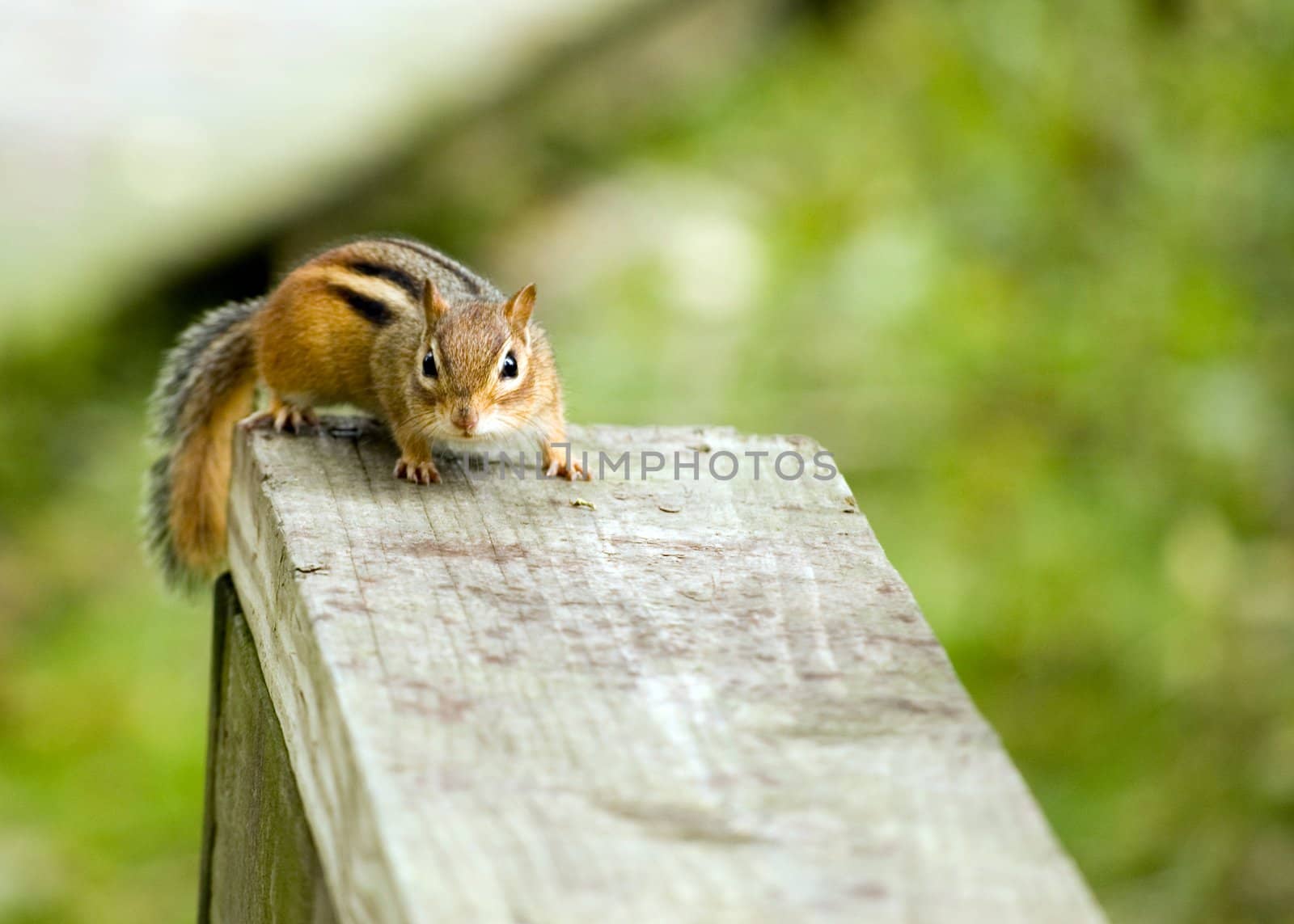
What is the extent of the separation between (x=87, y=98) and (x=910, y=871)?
3.70 metres

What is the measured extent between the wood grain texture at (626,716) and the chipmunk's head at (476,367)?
523 millimetres

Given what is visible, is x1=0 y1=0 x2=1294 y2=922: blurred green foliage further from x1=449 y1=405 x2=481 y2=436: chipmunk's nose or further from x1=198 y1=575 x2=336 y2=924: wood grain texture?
x1=198 y1=575 x2=336 y2=924: wood grain texture

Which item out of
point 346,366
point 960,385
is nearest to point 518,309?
point 346,366

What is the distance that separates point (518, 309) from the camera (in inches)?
89.8

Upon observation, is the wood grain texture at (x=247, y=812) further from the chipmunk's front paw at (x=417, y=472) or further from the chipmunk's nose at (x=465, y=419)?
the chipmunk's nose at (x=465, y=419)

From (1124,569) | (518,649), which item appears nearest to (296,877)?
(518,649)

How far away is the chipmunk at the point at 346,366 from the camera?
6.96ft

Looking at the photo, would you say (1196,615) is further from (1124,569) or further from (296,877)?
(296,877)

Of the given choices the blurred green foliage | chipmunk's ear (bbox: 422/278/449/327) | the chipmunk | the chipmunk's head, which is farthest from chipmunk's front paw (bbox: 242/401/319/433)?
the blurred green foliage

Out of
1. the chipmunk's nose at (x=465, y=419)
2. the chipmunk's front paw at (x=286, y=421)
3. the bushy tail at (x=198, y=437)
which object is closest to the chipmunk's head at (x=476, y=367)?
the chipmunk's nose at (x=465, y=419)

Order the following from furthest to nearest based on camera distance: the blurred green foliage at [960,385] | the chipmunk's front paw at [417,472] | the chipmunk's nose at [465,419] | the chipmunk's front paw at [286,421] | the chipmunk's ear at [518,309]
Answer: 1. the blurred green foliage at [960,385]
2. the chipmunk's ear at [518,309]
3. the chipmunk's nose at [465,419]
4. the chipmunk's front paw at [286,421]
5. the chipmunk's front paw at [417,472]

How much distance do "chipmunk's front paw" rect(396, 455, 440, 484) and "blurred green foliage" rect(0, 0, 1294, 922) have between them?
71.2 inches

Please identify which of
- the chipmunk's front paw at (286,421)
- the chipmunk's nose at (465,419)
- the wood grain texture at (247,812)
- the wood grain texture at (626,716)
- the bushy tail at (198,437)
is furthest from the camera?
the bushy tail at (198,437)

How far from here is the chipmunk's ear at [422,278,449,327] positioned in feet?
7.23
